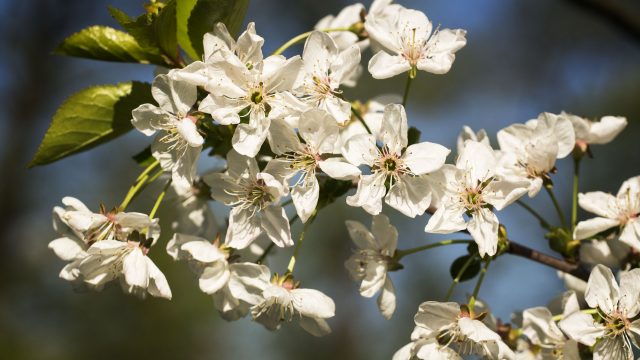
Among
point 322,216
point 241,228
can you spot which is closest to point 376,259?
point 241,228

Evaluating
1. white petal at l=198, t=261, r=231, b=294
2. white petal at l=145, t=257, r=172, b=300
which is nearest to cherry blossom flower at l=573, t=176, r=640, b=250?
white petal at l=198, t=261, r=231, b=294

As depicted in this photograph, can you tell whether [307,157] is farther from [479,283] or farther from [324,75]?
[479,283]

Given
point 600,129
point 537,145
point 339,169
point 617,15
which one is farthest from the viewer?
point 617,15

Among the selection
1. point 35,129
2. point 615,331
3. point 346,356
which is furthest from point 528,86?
point 615,331

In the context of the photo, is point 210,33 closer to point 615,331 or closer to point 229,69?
point 229,69

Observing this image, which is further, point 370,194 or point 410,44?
point 410,44

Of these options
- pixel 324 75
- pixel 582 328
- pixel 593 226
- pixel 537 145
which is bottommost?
pixel 582 328
